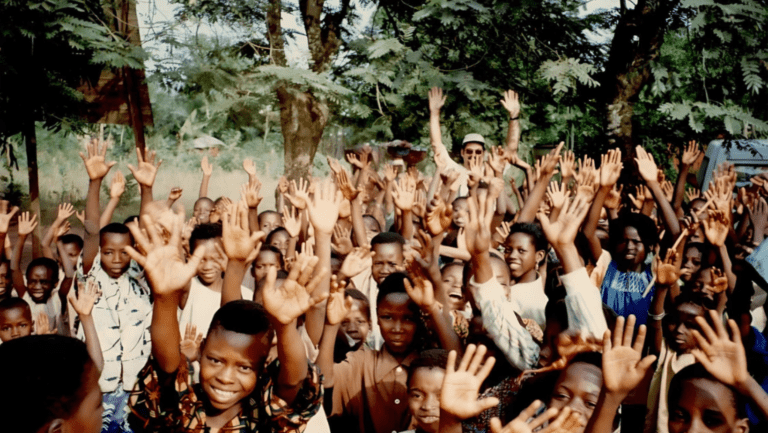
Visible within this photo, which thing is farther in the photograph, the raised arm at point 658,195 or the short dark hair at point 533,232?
the raised arm at point 658,195

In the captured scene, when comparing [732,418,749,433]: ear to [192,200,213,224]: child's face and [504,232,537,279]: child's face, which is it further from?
[192,200,213,224]: child's face

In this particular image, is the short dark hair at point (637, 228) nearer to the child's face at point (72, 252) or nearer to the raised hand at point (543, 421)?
the raised hand at point (543, 421)

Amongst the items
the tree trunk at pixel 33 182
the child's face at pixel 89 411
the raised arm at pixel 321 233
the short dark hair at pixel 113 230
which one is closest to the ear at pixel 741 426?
the raised arm at pixel 321 233

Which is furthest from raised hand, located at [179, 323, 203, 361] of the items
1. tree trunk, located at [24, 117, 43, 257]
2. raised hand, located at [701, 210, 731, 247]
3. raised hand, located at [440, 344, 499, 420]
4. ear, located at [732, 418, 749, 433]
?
tree trunk, located at [24, 117, 43, 257]

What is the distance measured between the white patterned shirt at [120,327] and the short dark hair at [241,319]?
5.53ft

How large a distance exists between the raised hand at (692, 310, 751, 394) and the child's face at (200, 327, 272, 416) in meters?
1.45

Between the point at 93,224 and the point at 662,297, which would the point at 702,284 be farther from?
the point at 93,224

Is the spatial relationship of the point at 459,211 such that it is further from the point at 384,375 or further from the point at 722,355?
the point at 722,355

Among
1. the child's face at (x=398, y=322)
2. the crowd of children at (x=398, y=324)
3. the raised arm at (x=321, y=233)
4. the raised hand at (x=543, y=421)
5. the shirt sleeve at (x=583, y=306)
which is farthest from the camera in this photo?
the child's face at (x=398, y=322)

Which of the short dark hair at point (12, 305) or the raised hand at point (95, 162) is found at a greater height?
the raised hand at point (95, 162)

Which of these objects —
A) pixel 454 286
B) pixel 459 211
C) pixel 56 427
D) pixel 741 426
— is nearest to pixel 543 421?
pixel 741 426

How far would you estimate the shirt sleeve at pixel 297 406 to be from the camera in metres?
1.73

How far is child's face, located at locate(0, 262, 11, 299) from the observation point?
385cm

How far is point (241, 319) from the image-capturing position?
1922 millimetres
